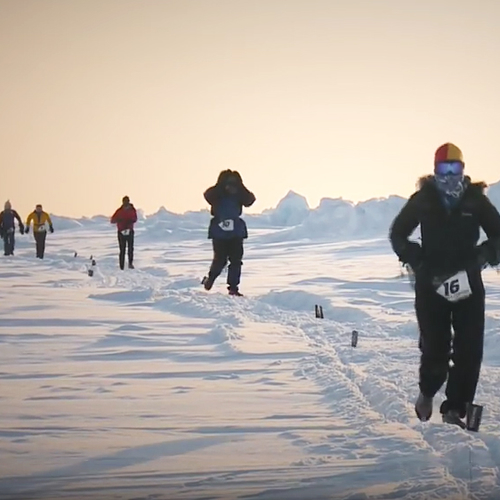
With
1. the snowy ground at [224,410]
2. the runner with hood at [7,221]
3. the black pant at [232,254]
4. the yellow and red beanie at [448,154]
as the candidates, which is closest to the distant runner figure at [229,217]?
the black pant at [232,254]

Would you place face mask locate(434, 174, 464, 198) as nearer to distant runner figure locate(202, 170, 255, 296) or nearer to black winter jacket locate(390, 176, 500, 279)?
black winter jacket locate(390, 176, 500, 279)

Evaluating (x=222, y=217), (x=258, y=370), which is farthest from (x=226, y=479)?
(x=222, y=217)

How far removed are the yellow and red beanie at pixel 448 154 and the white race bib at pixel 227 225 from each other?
7009 millimetres

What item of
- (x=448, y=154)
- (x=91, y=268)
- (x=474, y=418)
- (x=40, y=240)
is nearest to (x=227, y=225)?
(x=448, y=154)

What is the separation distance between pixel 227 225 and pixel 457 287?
286 inches

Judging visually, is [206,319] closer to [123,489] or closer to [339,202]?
[123,489]

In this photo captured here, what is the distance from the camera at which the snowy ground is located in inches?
138

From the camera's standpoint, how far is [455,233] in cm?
463

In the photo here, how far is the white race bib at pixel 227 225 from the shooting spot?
11625 mm

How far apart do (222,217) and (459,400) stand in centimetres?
731

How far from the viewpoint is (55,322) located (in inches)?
331

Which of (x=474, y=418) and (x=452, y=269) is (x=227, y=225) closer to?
(x=452, y=269)

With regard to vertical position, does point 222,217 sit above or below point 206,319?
Result: above

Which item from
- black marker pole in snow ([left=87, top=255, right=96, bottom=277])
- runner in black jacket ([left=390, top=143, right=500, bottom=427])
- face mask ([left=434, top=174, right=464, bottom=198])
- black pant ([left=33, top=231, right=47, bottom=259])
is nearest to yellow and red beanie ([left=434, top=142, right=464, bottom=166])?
runner in black jacket ([left=390, top=143, right=500, bottom=427])
